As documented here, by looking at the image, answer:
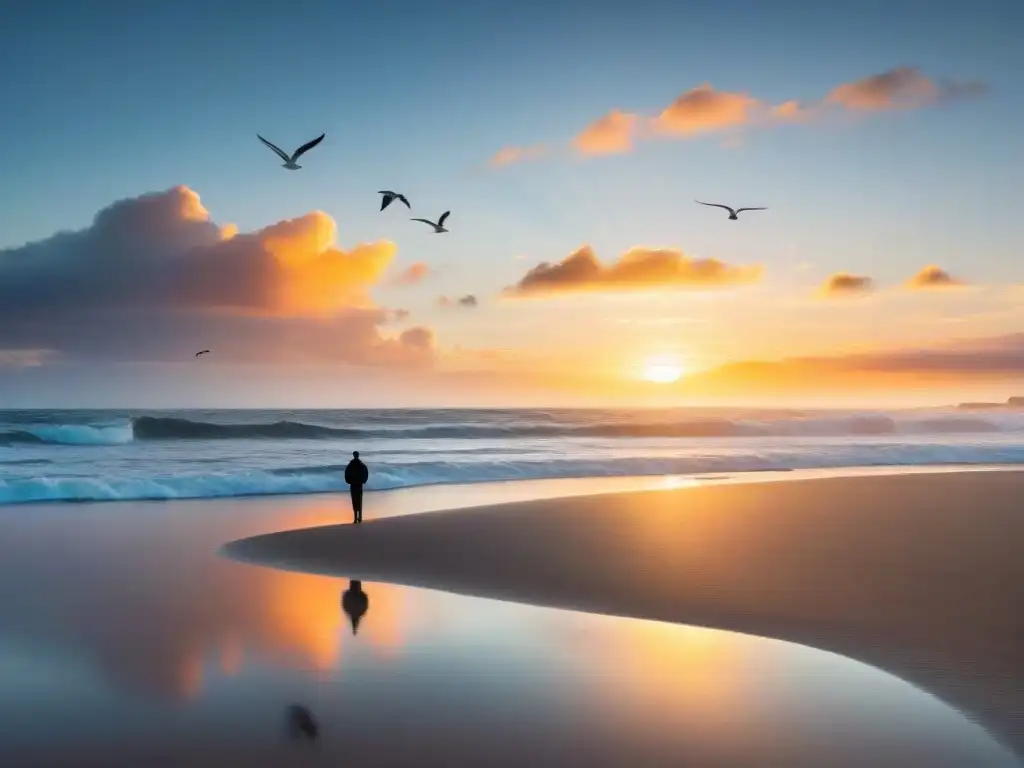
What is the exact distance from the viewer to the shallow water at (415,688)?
5672 mm

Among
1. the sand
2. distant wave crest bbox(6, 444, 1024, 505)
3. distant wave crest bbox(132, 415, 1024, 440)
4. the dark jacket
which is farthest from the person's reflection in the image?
distant wave crest bbox(132, 415, 1024, 440)

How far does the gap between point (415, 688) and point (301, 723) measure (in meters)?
1.05

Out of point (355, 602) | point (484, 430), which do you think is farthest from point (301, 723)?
point (484, 430)

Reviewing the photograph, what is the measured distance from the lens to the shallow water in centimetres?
567

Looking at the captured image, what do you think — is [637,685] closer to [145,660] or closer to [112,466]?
[145,660]

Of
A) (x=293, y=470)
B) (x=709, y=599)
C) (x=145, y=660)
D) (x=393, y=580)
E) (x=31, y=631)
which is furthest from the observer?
(x=293, y=470)

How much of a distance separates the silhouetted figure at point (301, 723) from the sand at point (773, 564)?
4.15 metres

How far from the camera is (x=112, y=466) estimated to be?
90.9 feet

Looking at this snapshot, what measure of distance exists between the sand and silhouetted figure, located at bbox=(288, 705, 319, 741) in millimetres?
4155

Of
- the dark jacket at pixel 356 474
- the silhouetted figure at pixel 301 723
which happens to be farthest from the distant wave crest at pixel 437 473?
the silhouetted figure at pixel 301 723

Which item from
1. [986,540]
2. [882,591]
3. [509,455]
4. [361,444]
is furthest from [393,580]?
[361,444]

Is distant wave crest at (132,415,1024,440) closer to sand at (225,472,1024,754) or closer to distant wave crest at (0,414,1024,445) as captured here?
distant wave crest at (0,414,1024,445)

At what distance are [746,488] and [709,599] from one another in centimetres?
1197

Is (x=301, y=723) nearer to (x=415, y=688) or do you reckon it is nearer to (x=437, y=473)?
(x=415, y=688)
